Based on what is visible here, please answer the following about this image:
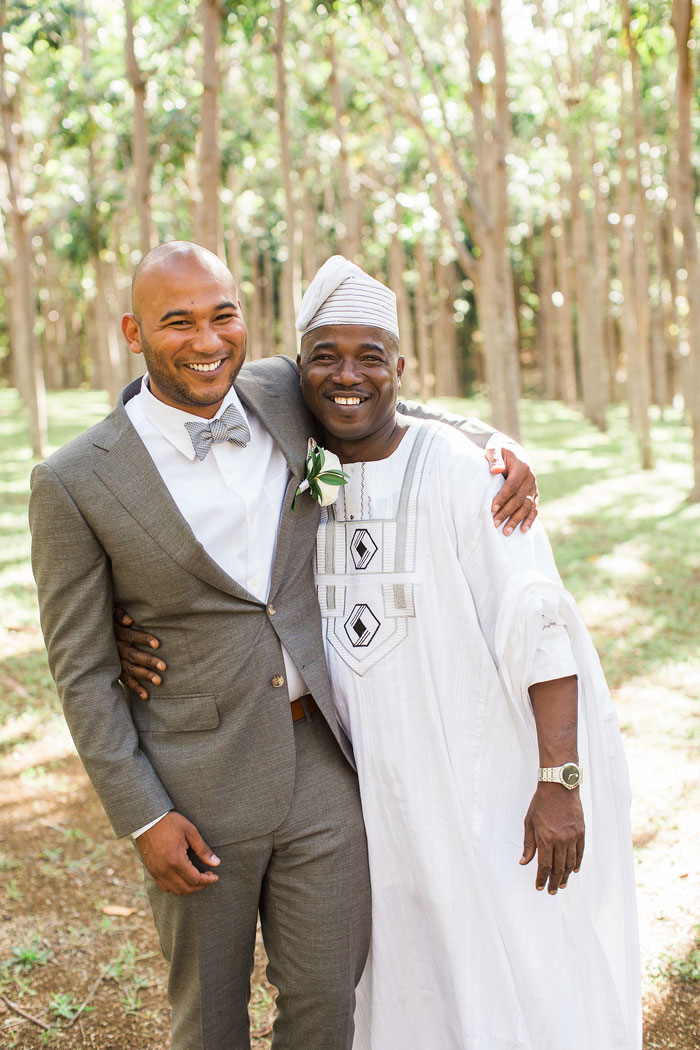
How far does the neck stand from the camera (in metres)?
2.50

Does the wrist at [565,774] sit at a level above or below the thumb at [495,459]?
below

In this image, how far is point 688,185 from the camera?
383 inches

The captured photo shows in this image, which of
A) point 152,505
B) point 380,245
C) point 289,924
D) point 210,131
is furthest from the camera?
point 380,245

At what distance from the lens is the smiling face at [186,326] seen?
7.25ft

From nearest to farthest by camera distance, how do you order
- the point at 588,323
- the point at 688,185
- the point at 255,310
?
the point at 688,185
the point at 588,323
the point at 255,310

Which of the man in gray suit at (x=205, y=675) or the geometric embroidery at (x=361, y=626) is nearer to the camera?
the man in gray suit at (x=205, y=675)

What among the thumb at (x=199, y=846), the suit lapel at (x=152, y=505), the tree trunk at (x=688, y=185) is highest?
the tree trunk at (x=688, y=185)

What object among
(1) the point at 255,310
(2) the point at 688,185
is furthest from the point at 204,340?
(1) the point at 255,310

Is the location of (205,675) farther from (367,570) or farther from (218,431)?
(218,431)

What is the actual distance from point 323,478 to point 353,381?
276 millimetres

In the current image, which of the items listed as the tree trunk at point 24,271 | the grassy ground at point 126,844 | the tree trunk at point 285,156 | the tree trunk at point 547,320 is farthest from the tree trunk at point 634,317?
the tree trunk at point 547,320

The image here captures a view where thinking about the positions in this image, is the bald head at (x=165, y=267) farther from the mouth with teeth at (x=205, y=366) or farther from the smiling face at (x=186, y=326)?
the mouth with teeth at (x=205, y=366)

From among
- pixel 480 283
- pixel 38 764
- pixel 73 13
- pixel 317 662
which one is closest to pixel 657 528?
pixel 480 283

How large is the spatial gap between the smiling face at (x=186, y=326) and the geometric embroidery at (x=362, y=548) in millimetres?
505
